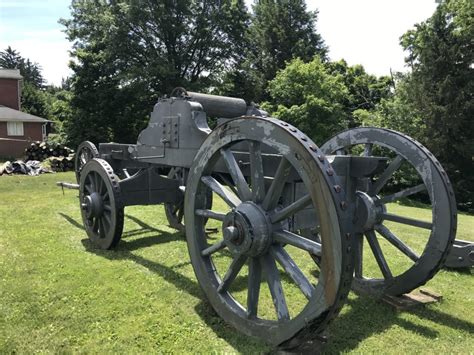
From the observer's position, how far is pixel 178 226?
809 cm

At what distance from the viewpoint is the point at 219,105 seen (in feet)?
19.6

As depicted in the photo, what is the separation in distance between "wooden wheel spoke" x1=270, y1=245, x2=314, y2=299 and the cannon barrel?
2.89 m

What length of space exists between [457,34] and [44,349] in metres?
22.2

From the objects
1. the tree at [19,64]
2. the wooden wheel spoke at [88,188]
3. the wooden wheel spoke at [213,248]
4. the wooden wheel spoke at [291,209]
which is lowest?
the wooden wheel spoke at [213,248]

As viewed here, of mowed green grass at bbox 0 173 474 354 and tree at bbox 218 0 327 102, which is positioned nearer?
mowed green grass at bbox 0 173 474 354

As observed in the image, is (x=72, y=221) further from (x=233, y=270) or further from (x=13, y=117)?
(x=13, y=117)

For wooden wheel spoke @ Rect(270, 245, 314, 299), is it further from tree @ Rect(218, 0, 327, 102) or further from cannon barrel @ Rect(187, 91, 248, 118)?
tree @ Rect(218, 0, 327, 102)

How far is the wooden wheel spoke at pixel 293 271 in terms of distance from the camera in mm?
3074

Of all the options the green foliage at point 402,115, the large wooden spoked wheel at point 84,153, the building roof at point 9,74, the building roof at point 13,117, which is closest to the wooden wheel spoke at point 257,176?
the large wooden spoked wheel at point 84,153

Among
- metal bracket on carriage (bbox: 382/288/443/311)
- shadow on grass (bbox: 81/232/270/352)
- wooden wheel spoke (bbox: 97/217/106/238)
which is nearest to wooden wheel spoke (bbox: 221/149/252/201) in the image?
shadow on grass (bbox: 81/232/270/352)

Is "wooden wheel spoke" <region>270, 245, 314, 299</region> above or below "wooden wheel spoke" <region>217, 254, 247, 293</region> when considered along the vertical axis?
above

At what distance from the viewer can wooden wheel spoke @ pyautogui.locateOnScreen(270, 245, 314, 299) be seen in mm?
3074

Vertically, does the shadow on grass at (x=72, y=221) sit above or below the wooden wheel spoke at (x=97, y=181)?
below

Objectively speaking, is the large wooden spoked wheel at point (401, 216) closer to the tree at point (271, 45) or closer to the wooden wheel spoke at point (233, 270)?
Answer: the wooden wheel spoke at point (233, 270)
